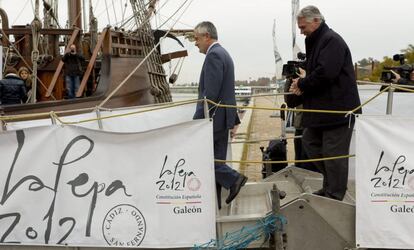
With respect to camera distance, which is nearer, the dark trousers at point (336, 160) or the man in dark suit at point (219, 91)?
the dark trousers at point (336, 160)

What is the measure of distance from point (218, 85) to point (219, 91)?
3.1 inches

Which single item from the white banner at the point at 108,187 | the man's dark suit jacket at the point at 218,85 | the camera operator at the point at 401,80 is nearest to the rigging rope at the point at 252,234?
the white banner at the point at 108,187

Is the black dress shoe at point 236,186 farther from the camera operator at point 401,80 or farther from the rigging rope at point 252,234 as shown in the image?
the camera operator at point 401,80

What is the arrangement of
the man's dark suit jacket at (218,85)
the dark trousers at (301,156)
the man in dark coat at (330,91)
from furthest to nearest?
the dark trousers at (301,156) → the man's dark suit jacket at (218,85) → the man in dark coat at (330,91)

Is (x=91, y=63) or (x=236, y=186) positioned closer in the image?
(x=236, y=186)

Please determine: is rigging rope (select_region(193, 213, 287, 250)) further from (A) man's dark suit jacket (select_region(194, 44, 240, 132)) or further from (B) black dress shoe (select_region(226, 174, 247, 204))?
(A) man's dark suit jacket (select_region(194, 44, 240, 132))

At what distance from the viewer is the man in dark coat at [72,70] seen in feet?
37.6

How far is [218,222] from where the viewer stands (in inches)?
169

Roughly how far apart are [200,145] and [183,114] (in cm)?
181

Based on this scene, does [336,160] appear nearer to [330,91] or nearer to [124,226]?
[330,91]

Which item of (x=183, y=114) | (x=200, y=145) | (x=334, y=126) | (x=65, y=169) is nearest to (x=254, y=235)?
(x=200, y=145)

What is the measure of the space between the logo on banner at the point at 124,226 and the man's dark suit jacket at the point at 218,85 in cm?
109

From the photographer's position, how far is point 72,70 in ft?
38.1

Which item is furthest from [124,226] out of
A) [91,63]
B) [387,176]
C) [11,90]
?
[91,63]
